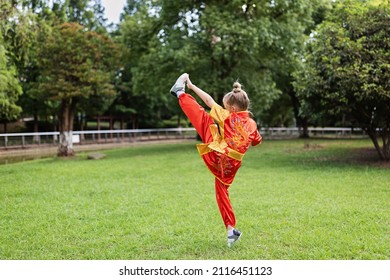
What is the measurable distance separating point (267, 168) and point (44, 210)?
668cm

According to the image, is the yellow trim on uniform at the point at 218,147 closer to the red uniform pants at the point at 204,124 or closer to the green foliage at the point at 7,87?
the red uniform pants at the point at 204,124

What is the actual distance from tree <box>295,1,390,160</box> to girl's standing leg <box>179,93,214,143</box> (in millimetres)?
7223

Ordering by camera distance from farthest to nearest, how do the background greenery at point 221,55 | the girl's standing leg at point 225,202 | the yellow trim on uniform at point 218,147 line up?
the background greenery at point 221,55 → the girl's standing leg at point 225,202 → the yellow trim on uniform at point 218,147

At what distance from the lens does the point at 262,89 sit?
18312 mm

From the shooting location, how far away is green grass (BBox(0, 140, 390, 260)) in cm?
468

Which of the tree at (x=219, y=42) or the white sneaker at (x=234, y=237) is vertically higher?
the tree at (x=219, y=42)

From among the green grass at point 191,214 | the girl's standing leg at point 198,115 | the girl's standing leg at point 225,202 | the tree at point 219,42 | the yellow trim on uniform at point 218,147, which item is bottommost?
the green grass at point 191,214

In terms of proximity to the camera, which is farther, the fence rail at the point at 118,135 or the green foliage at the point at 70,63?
the fence rail at the point at 118,135

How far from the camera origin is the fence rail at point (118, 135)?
799 inches

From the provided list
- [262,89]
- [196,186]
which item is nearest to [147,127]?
[262,89]

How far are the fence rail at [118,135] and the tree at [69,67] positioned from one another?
446 cm

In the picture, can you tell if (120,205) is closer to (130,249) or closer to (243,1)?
(130,249)

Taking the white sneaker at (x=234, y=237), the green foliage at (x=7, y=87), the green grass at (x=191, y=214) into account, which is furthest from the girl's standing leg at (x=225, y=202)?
the green foliage at (x=7, y=87)

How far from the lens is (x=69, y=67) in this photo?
615 inches
